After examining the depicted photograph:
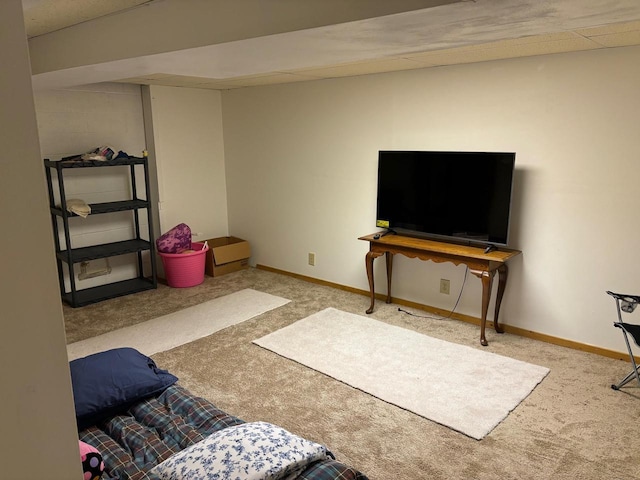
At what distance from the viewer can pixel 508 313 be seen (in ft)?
12.9

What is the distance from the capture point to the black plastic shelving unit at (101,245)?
4.42 metres

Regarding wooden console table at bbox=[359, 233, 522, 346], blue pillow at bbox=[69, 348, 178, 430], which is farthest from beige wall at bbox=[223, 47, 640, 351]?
blue pillow at bbox=[69, 348, 178, 430]

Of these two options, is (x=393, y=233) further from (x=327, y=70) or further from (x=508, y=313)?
(x=327, y=70)

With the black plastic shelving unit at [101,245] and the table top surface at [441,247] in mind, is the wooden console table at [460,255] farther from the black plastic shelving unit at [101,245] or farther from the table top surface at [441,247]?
the black plastic shelving unit at [101,245]

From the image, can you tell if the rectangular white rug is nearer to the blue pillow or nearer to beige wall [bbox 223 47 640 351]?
beige wall [bbox 223 47 640 351]

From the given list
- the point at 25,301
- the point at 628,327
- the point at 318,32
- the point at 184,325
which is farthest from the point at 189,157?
the point at 25,301

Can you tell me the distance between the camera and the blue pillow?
6.78 ft

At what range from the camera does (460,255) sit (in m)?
3.69

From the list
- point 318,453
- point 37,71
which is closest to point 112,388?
point 318,453

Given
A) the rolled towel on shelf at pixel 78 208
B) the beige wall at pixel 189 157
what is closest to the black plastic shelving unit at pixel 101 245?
the rolled towel on shelf at pixel 78 208

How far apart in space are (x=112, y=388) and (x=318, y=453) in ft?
3.49

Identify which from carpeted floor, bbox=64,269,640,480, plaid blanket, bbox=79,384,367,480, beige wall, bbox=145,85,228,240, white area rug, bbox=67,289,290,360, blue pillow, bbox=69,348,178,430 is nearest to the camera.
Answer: plaid blanket, bbox=79,384,367,480

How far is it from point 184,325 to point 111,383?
6.43ft

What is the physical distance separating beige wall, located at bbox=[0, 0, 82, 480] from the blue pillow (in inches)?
61.2
